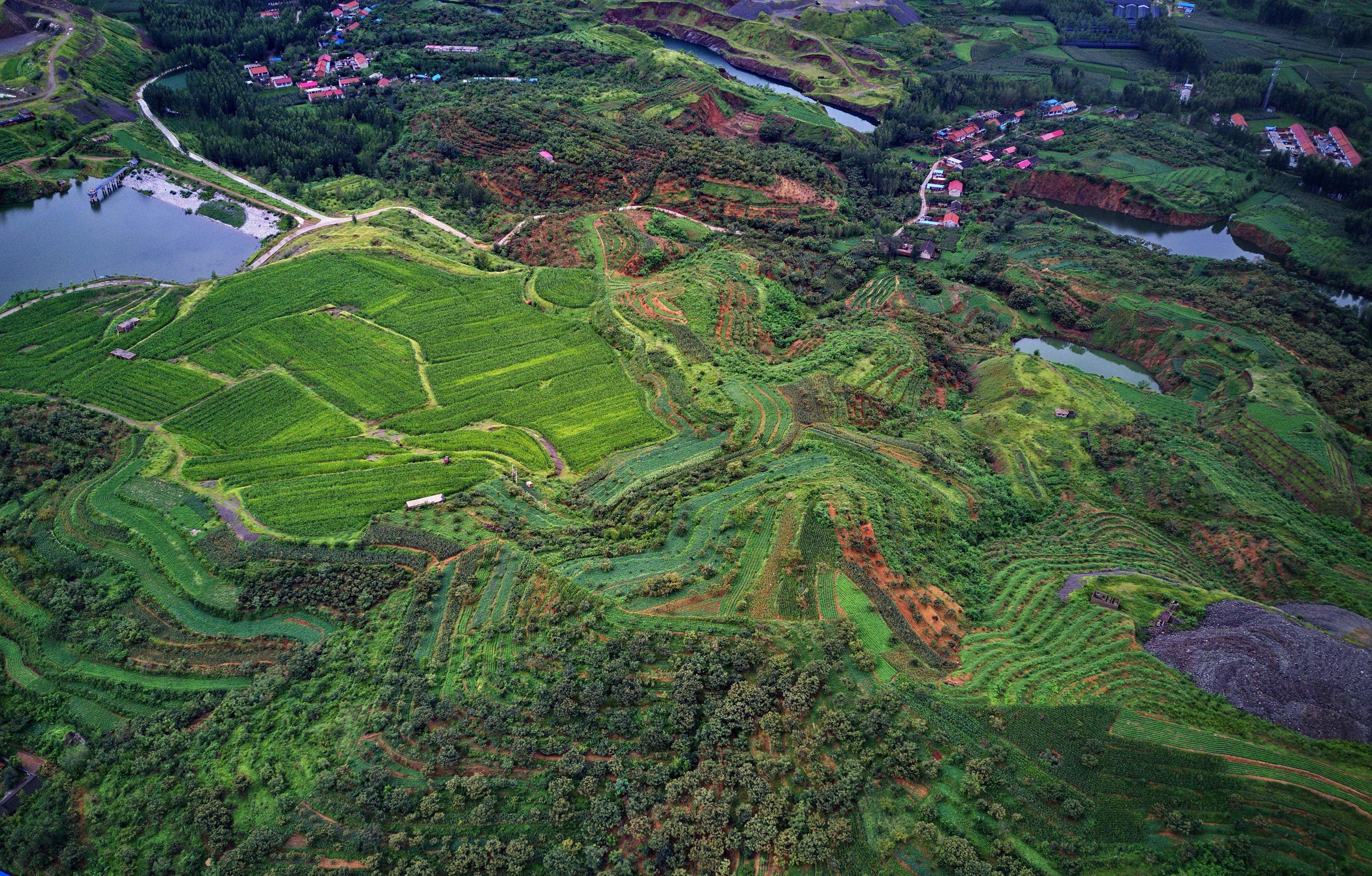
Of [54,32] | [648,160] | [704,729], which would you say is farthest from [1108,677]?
[54,32]

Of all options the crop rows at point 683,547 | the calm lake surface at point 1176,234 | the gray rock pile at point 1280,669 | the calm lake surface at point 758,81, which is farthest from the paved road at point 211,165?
the calm lake surface at point 1176,234

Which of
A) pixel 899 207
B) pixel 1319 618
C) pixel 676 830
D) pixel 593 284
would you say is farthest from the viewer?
pixel 899 207

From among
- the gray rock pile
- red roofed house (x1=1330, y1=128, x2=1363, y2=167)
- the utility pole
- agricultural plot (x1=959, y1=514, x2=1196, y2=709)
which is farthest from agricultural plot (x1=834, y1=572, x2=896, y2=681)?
the utility pole

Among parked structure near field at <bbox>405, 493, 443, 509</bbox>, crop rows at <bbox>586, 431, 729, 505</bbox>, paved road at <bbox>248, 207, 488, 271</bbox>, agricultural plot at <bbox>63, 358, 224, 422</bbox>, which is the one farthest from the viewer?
paved road at <bbox>248, 207, 488, 271</bbox>

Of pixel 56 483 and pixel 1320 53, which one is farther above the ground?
pixel 1320 53

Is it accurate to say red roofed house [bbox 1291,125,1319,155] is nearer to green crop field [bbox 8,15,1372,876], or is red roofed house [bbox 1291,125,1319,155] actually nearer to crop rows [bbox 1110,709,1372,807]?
green crop field [bbox 8,15,1372,876]

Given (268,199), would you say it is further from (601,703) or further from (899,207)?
(601,703)
